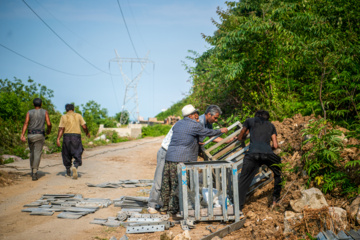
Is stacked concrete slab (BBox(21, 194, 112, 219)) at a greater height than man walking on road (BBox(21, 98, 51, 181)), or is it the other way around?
man walking on road (BBox(21, 98, 51, 181))

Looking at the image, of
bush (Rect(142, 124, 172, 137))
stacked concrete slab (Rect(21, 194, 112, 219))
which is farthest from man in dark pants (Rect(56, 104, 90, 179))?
bush (Rect(142, 124, 172, 137))

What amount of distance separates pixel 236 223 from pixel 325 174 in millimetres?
1616

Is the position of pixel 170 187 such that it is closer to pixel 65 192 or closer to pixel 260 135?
pixel 260 135

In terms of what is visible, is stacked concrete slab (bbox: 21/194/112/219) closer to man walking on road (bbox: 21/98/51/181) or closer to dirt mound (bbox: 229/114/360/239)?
man walking on road (bbox: 21/98/51/181)

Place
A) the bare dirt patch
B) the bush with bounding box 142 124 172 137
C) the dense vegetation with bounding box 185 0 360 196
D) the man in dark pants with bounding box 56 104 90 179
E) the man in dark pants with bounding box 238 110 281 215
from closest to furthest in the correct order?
the bare dirt patch → the man in dark pants with bounding box 238 110 281 215 → the dense vegetation with bounding box 185 0 360 196 → the man in dark pants with bounding box 56 104 90 179 → the bush with bounding box 142 124 172 137

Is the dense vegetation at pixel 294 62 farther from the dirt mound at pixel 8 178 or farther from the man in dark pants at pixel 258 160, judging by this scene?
the dirt mound at pixel 8 178

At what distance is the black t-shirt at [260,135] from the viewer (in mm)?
4934

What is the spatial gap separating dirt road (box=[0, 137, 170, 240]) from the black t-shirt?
2.43 m

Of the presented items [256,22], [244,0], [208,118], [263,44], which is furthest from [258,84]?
[244,0]

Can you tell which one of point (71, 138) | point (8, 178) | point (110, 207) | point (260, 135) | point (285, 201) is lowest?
point (110, 207)

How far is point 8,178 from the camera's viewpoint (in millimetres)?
7828

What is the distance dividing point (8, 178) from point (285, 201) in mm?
7106

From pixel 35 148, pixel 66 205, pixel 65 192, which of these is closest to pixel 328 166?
pixel 66 205

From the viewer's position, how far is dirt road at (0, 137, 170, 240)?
4.45m
